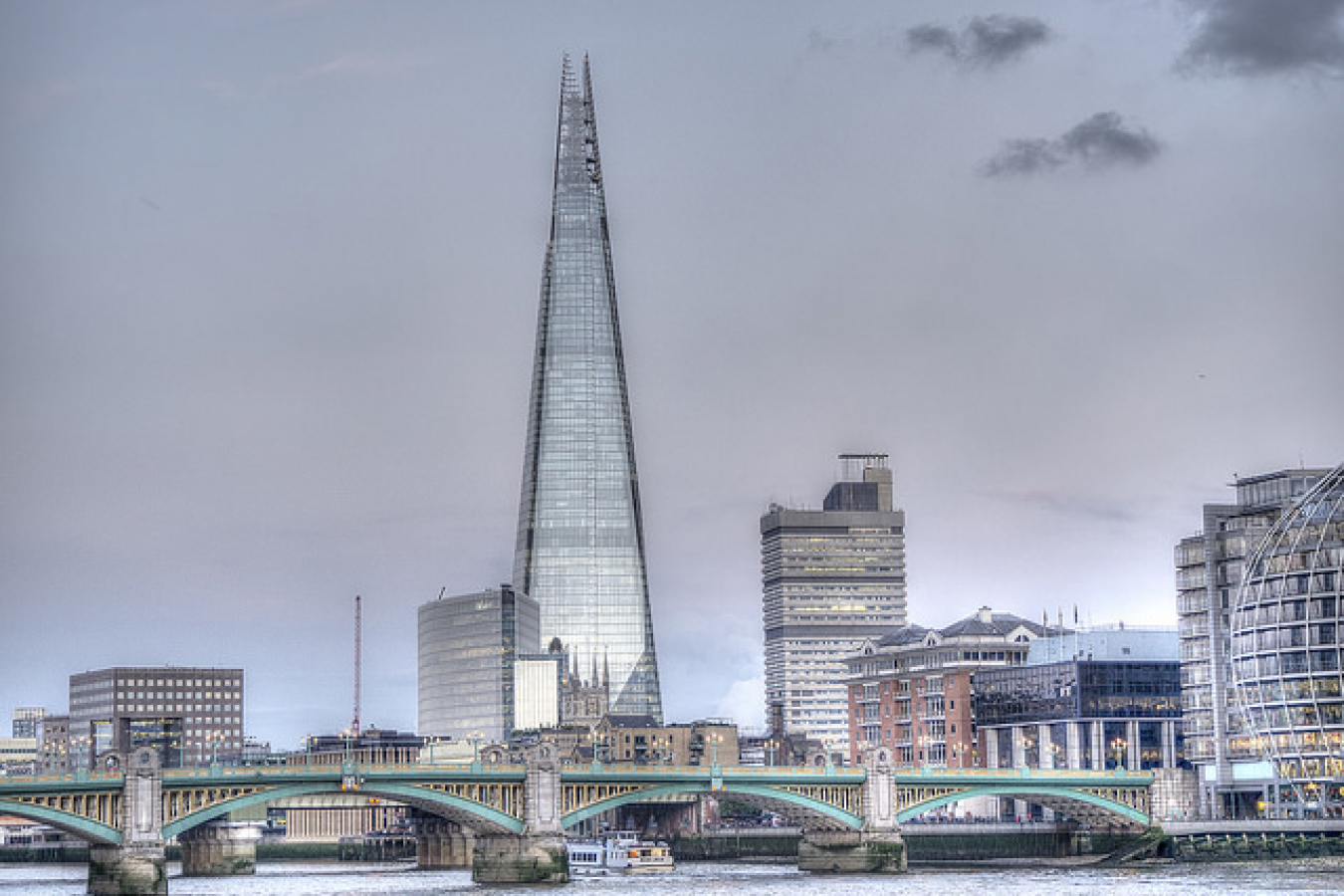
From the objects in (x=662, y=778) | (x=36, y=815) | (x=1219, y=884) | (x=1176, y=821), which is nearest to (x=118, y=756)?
(x=36, y=815)

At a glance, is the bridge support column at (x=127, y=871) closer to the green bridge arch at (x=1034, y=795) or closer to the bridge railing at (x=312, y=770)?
the bridge railing at (x=312, y=770)

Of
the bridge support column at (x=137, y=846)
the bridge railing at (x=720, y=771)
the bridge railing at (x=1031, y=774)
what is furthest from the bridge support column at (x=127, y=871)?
the bridge railing at (x=1031, y=774)

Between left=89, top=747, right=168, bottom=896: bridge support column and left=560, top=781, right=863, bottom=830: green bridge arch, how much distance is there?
32.8 meters

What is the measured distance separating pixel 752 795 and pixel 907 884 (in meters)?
23.2

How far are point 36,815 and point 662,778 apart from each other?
5031cm

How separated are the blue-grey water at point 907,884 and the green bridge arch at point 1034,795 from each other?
17.3 feet

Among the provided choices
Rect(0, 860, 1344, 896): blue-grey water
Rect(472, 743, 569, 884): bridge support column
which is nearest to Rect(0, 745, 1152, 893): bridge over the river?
Rect(472, 743, 569, 884): bridge support column

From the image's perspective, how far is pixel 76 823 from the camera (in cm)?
15212

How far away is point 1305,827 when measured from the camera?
177 m

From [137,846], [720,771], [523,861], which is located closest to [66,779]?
[137,846]

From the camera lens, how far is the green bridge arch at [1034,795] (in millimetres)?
186875

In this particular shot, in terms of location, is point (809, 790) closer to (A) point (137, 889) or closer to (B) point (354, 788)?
(B) point (354, 788)

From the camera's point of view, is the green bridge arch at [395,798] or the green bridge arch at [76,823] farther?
the green bridge arch at [395,798]

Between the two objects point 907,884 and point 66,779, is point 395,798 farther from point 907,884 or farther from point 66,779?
point 907,884
